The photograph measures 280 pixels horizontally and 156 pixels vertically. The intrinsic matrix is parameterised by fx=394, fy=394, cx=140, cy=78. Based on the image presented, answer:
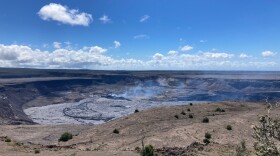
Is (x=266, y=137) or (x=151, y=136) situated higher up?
(x=266, y=137)

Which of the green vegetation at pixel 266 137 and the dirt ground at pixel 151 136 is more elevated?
the green vegetation at pixel 266 137

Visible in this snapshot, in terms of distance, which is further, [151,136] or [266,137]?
[151,136]

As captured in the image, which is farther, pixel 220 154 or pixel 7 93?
pixel 7 93

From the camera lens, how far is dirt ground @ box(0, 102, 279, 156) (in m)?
46.8

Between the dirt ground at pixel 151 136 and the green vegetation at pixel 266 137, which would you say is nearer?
the green vegetation at pixel 266 137

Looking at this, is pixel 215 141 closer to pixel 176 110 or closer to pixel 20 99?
pixel 176 110

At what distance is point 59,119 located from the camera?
134 meters

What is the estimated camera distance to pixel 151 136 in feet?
169

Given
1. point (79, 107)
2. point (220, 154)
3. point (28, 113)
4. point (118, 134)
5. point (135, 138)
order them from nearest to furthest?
point (220, 154), point (135, 138), point (118, 134), point (28, 113), point (79, 107)

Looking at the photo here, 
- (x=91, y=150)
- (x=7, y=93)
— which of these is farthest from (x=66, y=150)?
(x=7, y=93)

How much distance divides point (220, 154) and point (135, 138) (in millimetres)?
13794

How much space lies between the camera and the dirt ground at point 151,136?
46.8m

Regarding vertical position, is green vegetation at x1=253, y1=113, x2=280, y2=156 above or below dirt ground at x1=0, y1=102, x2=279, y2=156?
above

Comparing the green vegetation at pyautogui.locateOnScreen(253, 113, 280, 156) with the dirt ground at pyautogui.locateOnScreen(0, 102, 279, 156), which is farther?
the dirt ground at pyautogui.locateOnScreen(0, 102, 279, 156)
